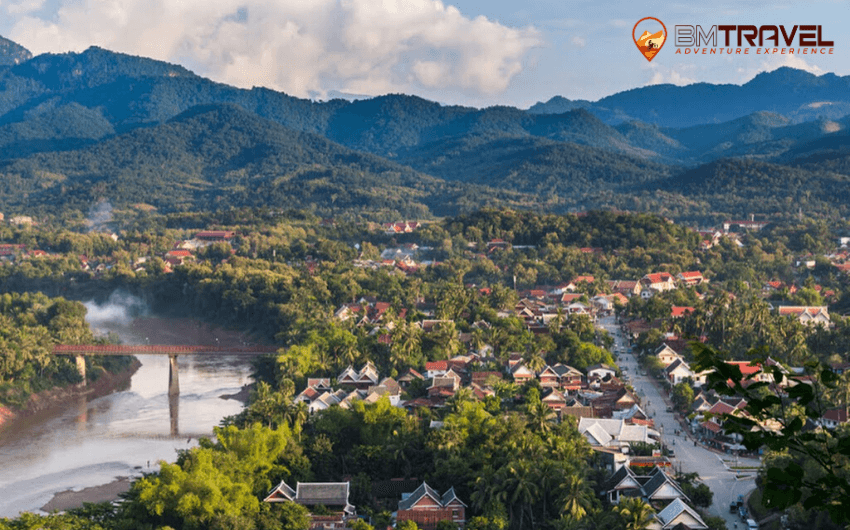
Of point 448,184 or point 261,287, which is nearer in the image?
point 261,287

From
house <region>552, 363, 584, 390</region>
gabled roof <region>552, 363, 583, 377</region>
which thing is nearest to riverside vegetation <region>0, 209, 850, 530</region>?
gabled roof <region>552, 363, 583, 377</region>

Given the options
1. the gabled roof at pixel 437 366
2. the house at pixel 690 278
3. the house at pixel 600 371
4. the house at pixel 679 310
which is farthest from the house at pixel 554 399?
the house at pixel 690 278

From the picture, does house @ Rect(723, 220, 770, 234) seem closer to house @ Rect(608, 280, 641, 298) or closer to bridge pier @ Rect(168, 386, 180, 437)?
house @ Rect(608, 280, 641, 298)

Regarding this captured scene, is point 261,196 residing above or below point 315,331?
Answer: above

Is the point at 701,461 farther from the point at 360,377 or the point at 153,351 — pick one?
the point at 153,351

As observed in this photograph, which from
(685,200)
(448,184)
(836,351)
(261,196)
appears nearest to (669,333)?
(836,351)

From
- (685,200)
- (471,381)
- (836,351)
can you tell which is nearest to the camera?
(471,381)

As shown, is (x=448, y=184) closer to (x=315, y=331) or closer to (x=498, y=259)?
(x=498, y=259)
